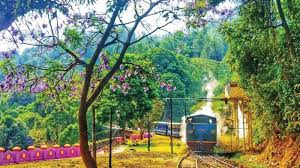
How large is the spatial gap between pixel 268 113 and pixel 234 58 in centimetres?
499

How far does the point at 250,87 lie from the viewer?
25.0 m

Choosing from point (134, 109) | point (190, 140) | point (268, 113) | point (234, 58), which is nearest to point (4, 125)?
point (134, 109)

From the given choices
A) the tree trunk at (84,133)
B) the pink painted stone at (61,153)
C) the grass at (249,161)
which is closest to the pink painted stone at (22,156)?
the pink painted stone at (61,153)

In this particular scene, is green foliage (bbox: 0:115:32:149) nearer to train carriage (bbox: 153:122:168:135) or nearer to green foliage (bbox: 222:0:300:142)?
train carriage (bbox: 153:122:168:135)

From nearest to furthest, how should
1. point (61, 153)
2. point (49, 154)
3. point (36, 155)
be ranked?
point (36, 155)
point (49, 154)
point (61, 153)

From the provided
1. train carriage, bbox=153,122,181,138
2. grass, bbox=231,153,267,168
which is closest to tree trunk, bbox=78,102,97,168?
grass, bbox=231,153,267,168

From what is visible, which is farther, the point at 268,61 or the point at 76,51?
the point at 268,61

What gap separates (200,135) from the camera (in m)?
35.0

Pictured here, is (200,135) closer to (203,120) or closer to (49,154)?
(203,120)

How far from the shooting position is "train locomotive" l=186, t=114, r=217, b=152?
114 feet

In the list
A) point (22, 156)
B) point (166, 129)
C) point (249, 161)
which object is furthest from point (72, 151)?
point (166, 129)

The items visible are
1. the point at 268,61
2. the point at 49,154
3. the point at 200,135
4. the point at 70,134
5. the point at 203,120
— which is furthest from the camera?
the point at 70,134

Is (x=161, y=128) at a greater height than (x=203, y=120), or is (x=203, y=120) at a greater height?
(x=203, y=120)

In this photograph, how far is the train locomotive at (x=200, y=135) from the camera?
34.7 m
